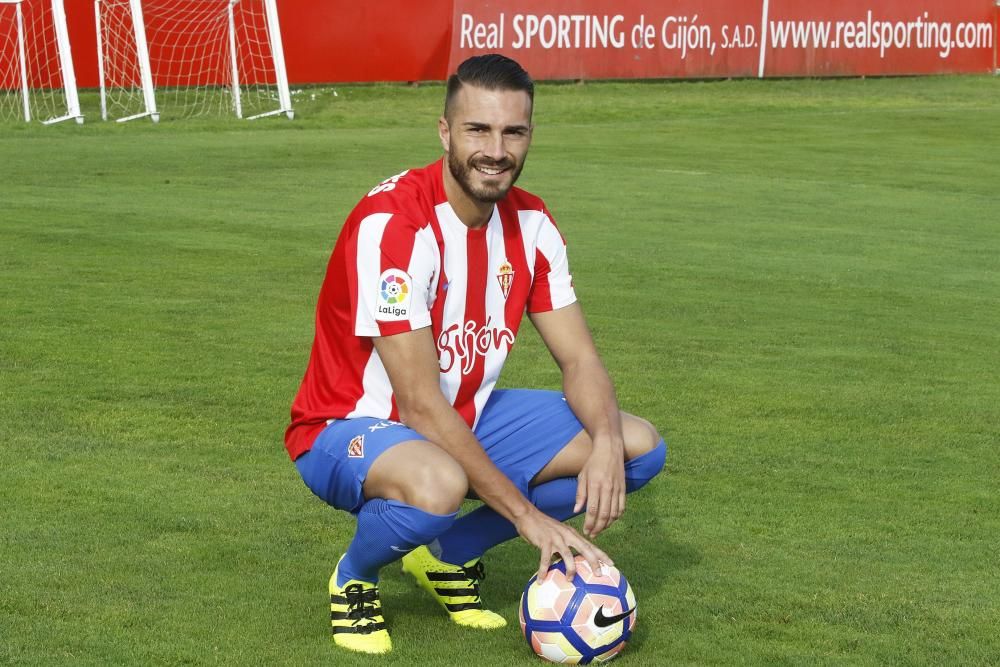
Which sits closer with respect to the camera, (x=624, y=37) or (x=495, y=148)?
(x=495, y=148)

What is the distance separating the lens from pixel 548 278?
4969mm

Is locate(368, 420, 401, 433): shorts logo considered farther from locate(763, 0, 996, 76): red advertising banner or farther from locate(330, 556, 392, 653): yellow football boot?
locate(763, 0, 996, 76): red advertising banner

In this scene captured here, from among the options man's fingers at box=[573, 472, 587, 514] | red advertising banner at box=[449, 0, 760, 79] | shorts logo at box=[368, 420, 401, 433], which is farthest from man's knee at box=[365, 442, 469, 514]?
red advertising banner at box=[449, 0, 760, 79]

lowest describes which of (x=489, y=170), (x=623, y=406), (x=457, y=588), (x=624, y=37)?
(x=623, y=406)

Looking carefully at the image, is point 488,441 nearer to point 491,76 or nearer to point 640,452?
point 640,452

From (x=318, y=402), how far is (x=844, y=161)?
16.2m

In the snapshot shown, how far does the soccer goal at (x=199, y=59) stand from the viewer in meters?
25.1

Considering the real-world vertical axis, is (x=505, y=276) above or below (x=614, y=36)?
above

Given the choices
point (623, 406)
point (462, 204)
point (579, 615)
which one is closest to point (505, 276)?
point (462, 204)

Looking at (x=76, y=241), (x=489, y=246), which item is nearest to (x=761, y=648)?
(x=489, y=246)

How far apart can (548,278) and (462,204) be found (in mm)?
407

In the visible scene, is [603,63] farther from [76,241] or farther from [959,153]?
[76,241]

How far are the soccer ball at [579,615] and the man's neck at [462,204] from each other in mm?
1034

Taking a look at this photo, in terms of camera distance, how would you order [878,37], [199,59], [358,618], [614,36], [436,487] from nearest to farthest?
1. [436,487]
2. [358,618]
3. [199,59]
4. [614,36]
5. [878,37]
